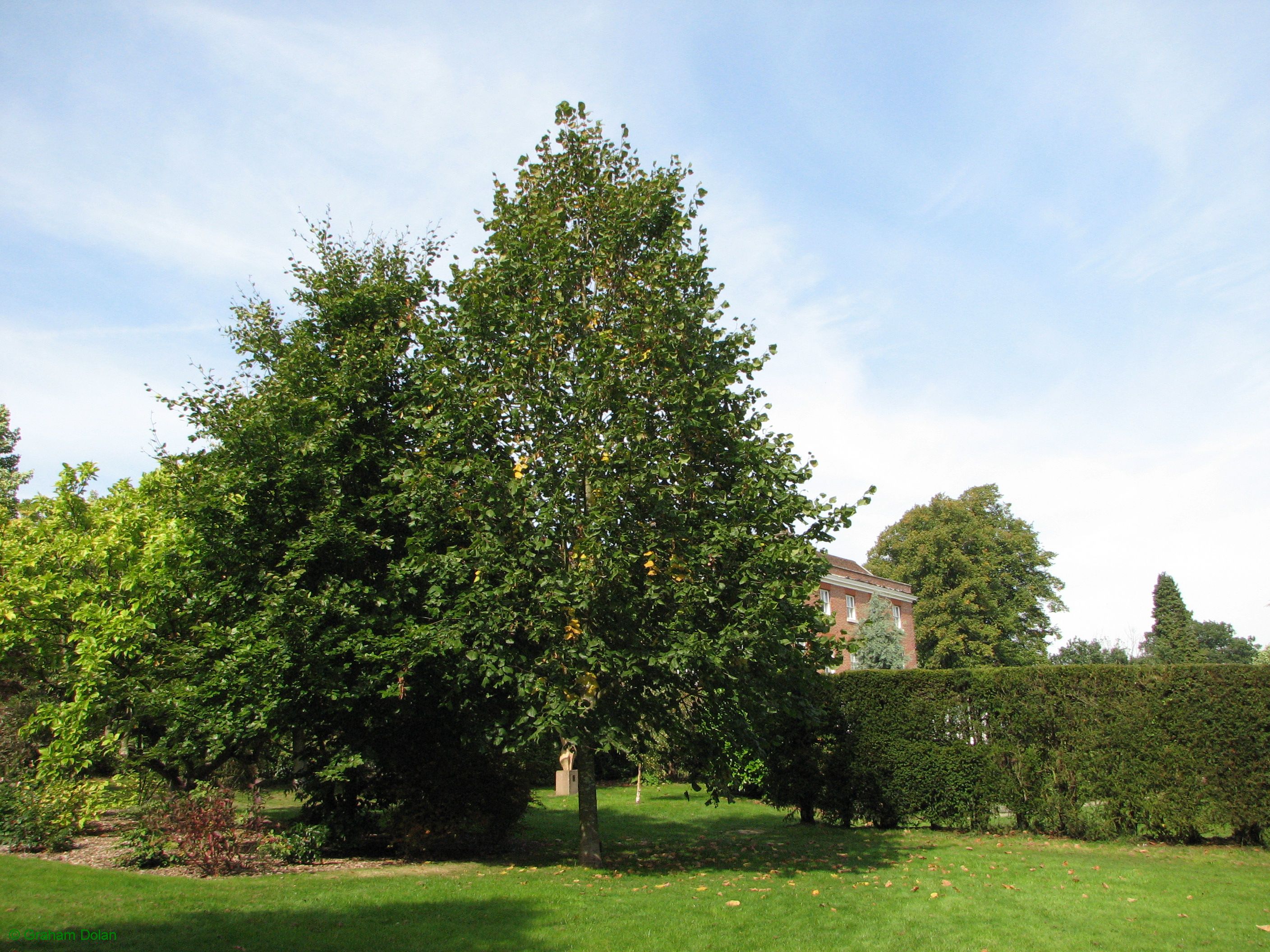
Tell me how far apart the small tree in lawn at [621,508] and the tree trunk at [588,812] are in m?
0.03

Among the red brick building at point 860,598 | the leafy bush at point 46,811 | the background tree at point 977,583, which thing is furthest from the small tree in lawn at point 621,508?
the background tree at point 977,583

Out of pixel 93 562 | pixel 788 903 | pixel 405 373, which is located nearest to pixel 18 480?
pixel 93 562

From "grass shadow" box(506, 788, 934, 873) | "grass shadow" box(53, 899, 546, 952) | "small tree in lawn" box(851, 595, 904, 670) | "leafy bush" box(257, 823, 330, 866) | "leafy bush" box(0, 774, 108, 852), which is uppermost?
"small tree in lawn" box(851, 595, 904, 670)

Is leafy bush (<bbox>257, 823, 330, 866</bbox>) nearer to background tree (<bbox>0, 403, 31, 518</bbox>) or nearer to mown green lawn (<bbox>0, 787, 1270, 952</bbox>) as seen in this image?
mown green lawn (<bbox>0, 787, 1270, 952</bbox>)

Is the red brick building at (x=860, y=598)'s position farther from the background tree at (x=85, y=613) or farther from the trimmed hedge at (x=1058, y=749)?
the background tree at (x=85, y=613)

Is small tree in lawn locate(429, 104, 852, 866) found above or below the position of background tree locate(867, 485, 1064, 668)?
below

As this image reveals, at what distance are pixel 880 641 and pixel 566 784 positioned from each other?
2172 cm

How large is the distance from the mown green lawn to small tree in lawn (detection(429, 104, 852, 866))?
175 cm

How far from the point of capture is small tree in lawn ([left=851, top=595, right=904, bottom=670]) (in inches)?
1526

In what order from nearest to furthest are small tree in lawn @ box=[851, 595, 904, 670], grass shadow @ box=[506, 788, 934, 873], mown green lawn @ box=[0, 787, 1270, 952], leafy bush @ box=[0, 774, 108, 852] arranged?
mown green lawn @ box=[0, 787, 1270, 952] → leafy bush @ box=[0, 774, 108, 852] → grass shadow @ box=[506, 788, 934, 873] → small tree in lawn @ box=[851, 595, 904, 670]

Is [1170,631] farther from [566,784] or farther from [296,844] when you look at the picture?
[296,844]

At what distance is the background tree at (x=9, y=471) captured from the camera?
29.1m

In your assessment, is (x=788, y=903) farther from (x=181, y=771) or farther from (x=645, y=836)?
(x=181, y=771)

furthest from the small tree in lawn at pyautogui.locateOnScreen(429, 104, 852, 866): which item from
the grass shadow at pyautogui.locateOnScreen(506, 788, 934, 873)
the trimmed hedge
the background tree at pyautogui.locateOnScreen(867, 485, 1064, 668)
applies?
the background tree at pyautogui.locateOnScreen(867, 485, 1064, 668)
